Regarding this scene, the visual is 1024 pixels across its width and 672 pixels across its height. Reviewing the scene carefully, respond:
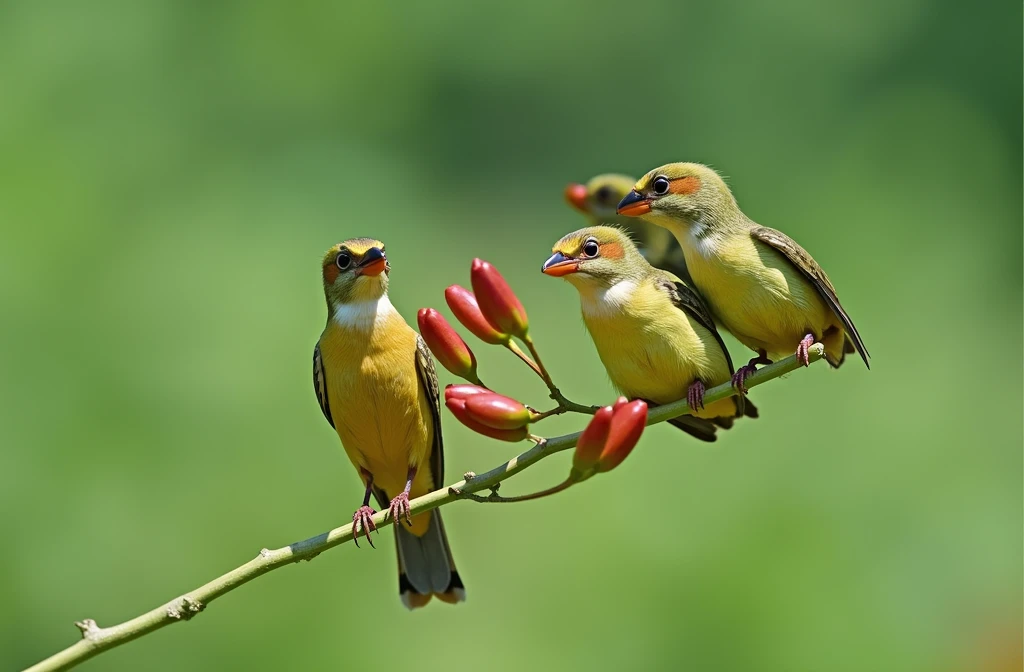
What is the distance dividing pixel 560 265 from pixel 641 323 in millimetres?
425

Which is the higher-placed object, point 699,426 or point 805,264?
point 805,264

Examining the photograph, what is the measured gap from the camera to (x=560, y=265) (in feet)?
14.9

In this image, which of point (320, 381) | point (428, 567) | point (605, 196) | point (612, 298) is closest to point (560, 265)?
point (612, 298)

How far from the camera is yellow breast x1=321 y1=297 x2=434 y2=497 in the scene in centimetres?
512

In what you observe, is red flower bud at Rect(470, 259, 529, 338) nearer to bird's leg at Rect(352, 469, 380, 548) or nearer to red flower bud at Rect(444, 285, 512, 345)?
red flower bud at Rect(444, 285, 512, 345)

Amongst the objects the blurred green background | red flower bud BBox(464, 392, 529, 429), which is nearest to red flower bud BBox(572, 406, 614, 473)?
red flower bud BBox(464, 392, 529, 429)

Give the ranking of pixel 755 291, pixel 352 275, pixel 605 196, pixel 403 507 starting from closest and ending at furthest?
pixel 403 507 → pixel 755 291 → pixel 352 275 → pixel 605 196

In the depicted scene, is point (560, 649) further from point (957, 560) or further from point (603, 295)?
point (603, 295)

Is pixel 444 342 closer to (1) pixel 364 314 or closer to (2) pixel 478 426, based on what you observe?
(2) pixel 478 426

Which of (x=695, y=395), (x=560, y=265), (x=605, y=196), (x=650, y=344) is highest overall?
(x=605, y=196)

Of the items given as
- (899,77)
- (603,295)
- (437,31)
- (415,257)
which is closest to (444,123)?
(437,31)

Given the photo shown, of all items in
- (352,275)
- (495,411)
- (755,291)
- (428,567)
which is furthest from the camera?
(428,567)

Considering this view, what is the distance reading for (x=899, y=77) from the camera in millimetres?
20969

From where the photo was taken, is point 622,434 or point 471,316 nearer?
point 622,434
